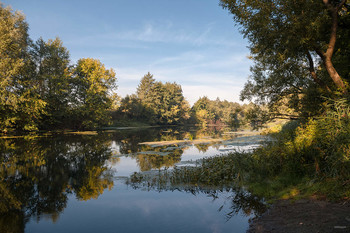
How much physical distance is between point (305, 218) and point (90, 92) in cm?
4696

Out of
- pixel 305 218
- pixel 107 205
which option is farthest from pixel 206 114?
pixel 305 218

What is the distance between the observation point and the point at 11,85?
3048cm

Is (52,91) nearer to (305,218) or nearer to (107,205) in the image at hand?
(107,205)

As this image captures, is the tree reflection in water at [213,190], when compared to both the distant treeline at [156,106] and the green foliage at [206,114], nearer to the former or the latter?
the distant treeline at [156,106]

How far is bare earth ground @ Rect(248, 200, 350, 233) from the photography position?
4.93 m

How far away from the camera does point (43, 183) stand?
1061cm

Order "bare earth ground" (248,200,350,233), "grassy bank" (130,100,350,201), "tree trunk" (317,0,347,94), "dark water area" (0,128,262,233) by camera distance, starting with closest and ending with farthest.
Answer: "bare earth ground" (248,200,350,233), "dark water area" (0,128,262,233), "grassy bank" (130,100,350,201), "tree trunk" (317,0,347,94)

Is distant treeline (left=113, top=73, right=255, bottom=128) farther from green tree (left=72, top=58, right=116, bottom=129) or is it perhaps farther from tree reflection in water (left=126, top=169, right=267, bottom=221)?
tree reflection in water (left=126, top=169, right=267, bottom=221)

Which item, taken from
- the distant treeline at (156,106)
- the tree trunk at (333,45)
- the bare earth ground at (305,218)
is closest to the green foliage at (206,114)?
the distant treeline at (156,106)

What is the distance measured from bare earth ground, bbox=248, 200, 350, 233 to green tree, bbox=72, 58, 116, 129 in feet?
144

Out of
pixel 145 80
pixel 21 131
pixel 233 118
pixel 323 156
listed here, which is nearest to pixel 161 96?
pixel 145 80

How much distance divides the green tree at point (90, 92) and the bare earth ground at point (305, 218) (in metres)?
43.9

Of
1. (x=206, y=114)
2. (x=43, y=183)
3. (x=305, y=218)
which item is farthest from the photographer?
(x=206, y=114)

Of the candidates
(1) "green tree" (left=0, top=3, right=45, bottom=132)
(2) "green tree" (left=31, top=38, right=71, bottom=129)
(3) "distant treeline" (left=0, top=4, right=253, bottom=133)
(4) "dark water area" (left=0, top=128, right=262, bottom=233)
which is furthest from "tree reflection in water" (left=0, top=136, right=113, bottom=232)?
(2) "green tree" (left=31, top=38, right=71, bottom=129)
